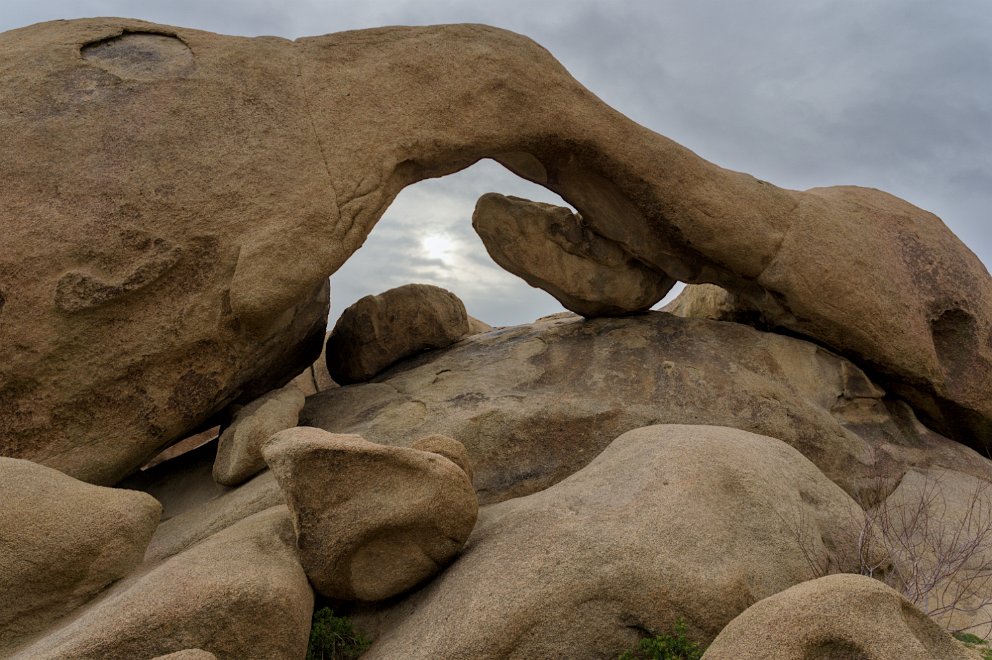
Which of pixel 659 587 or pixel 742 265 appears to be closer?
pixel 659 587

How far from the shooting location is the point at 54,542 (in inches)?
223

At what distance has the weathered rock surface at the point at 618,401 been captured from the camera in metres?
8.08

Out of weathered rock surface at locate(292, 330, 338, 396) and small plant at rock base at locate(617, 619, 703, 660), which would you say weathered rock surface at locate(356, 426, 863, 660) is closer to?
small plant at rock base at locate(617, 619, 703, 660)

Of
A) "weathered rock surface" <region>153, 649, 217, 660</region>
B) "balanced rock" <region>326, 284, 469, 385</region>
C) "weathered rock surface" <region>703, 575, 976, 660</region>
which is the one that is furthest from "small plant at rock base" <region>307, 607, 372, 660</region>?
"balanced rock" <region>326, 284, 469, 385</region>

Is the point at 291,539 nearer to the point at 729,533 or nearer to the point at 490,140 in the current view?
the point at 729,533

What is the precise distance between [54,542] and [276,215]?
10.5 feet

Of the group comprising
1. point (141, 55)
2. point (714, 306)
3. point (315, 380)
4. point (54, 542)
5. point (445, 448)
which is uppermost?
point (141, 55)

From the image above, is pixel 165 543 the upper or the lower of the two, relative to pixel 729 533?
lower

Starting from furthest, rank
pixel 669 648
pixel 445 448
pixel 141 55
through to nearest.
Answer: pixel 141 55, pixel 445 448, pixel 669 648

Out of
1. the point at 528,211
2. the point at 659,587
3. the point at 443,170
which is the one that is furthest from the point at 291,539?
the point at 528,211

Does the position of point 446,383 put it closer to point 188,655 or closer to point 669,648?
point 669,648

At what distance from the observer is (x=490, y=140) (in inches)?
338

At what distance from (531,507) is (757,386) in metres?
3.92

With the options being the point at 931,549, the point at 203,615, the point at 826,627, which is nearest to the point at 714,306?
the point at 931,549
